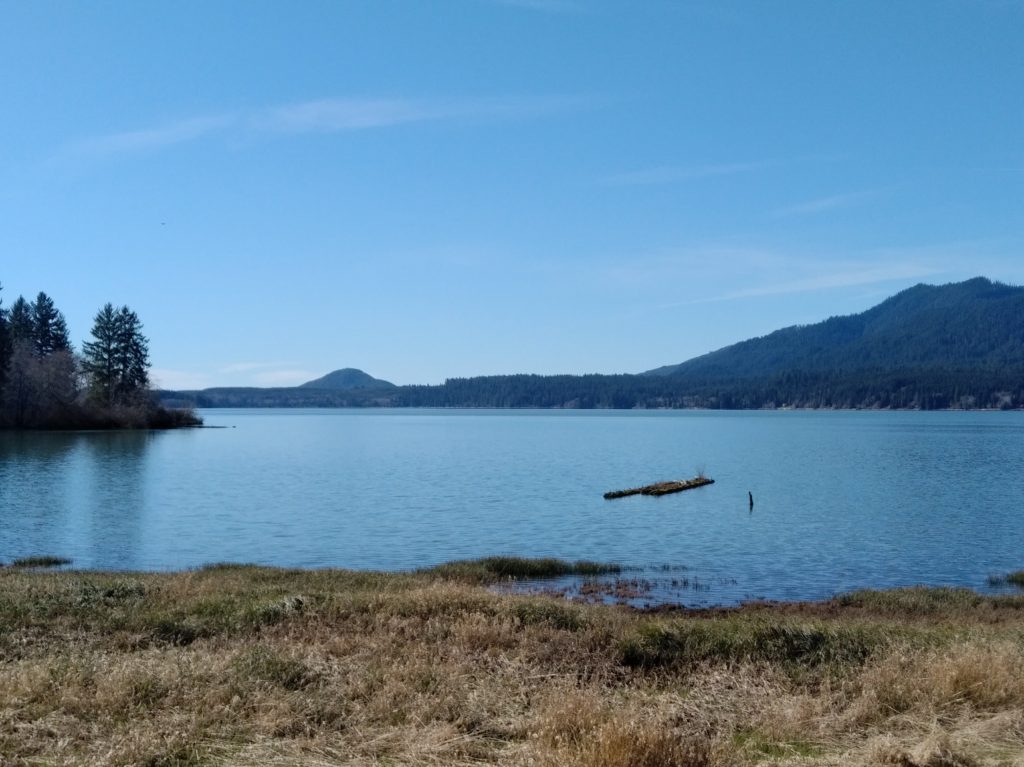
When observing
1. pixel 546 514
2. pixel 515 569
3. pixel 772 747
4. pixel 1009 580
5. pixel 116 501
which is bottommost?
pixel 1009 580

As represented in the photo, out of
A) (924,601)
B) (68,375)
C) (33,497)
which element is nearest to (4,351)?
(68,375)

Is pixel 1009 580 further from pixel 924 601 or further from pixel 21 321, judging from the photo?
pixel 21 321

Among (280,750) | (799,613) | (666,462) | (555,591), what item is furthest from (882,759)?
(666,462)

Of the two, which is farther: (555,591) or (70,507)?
(70,507)

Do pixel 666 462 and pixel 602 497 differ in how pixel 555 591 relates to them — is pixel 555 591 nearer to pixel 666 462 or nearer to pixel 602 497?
pixel 602 497

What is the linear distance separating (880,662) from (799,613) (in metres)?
11.0

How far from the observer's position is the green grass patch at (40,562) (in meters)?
28.9

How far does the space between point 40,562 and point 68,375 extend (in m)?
92.1

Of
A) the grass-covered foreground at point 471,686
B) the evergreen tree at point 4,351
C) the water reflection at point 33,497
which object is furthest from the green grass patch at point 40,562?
the evergreen tree at point 4,351

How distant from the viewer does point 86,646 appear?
12375mm

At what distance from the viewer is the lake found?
3164 centimetres

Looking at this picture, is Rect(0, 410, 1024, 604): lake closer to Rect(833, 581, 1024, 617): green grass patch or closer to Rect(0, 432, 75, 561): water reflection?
Rect(0, 432, 75, 561): water reflection

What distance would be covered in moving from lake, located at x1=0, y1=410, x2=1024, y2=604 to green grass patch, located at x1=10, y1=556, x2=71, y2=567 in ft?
3.07

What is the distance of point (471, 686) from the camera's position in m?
10.4
